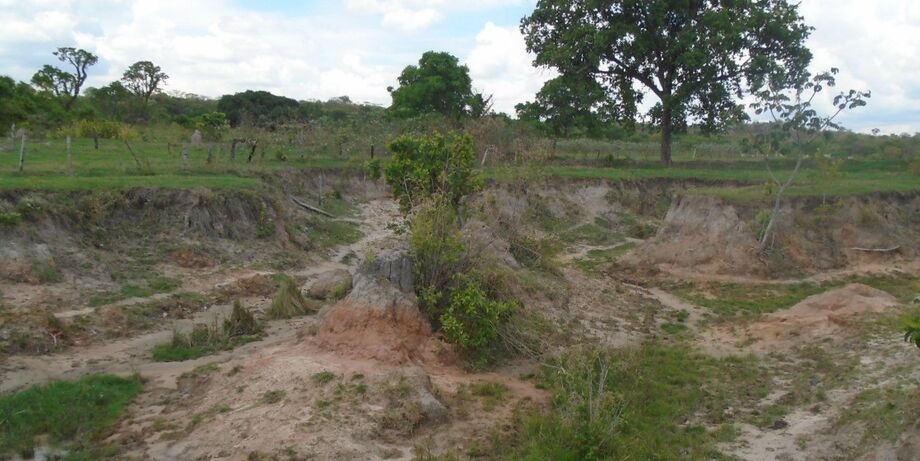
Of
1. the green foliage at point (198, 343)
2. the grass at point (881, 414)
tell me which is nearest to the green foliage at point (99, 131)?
the green foliage at point (198, 343)

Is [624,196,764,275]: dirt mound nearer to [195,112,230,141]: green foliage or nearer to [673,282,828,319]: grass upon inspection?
[673,282,828,319]: grass

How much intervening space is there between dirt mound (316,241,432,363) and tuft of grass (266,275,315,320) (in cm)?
319

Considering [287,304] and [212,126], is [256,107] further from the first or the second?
[287,304]

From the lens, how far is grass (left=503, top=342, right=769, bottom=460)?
9094 millimetres

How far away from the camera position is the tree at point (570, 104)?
33.7m

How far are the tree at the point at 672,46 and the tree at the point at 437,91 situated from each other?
6897 millimetres

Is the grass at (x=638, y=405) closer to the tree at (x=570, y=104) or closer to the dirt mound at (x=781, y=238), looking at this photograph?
the dirt mound at (x=781, y=238)

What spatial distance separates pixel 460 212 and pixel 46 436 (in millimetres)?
9225

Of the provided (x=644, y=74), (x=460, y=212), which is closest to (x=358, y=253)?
(x=460, y=212)

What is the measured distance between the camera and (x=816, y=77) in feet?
67.9

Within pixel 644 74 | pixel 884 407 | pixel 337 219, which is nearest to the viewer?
pixel 884 407

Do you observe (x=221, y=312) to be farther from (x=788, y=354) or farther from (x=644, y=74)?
(x=644, y=74)

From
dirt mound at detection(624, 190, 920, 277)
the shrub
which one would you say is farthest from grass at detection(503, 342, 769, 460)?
the shrub

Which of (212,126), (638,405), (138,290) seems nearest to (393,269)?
(638,405)
